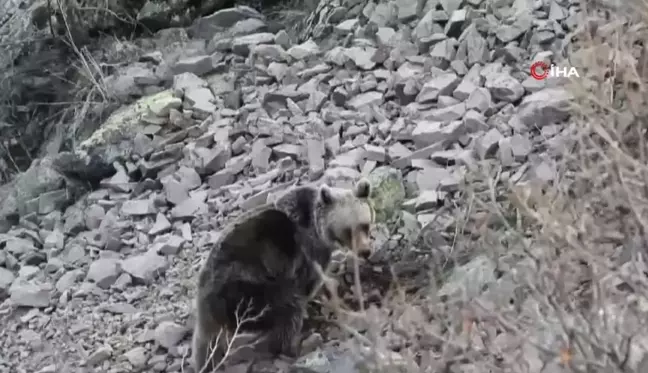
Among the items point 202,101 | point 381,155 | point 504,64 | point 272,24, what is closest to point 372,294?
point 381,155

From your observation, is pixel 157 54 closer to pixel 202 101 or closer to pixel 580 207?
pixel 202 101

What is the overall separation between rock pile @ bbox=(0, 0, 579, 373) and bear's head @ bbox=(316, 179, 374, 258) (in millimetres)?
423

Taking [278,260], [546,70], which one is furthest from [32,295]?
[546,70]

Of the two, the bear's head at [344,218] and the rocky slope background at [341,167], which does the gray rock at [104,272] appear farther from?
the bear's head at [344,218]

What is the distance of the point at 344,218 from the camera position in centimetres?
507

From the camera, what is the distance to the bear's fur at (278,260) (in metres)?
4.97

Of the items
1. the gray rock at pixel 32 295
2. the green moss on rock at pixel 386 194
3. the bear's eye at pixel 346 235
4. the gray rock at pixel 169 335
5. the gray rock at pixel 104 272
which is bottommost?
the gray rock at pixel 32 295

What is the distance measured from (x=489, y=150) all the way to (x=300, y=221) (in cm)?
148

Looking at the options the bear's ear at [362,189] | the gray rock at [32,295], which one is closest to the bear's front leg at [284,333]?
the bear's ear at [362,189]

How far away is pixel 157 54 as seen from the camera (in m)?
A: 8.41

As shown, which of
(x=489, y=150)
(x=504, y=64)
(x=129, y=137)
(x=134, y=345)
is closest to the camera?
(x=134, y=345)

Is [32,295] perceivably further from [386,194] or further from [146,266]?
[386,194]

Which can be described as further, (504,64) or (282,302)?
(504,64)

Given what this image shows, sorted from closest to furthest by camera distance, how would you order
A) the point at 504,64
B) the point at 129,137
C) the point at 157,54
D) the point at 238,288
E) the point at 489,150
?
the point at 238,288
the point at 489,150
the point at 504,64
the point at 129,137
the point at 157,54
